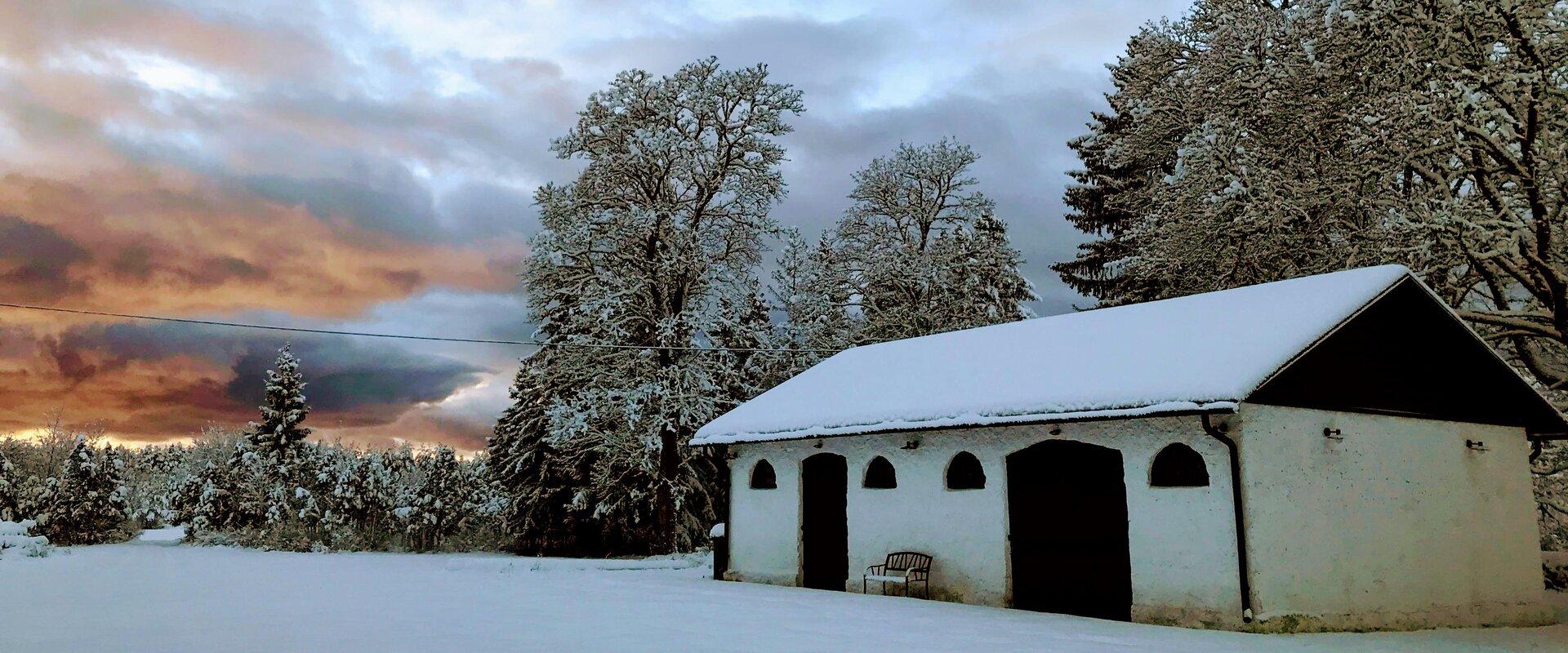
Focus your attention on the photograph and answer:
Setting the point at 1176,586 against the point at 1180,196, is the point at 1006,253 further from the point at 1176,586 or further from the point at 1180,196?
the point at 1176,586

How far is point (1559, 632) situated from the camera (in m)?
13.5

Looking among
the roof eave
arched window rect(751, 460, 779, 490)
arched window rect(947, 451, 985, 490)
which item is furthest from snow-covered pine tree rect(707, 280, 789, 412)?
arched window rect(947, 451, 985, 490)

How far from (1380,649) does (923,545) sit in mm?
6511

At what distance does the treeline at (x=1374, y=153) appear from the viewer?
640 inches

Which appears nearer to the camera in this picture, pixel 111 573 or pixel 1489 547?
pixel 1489 547

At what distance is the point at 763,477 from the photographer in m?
19.3

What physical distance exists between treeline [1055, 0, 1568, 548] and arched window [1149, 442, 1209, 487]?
6919 mm

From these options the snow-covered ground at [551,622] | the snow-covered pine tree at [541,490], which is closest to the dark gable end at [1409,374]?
the snow-covered ground at [551,622]

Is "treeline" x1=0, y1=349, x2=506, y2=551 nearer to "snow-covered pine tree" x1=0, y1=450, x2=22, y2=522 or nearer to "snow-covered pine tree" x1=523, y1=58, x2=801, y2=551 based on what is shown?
"snow-covered pine tree" x1=0, y1=450, x2=22, y2=522

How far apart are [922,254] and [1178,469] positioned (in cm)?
2032

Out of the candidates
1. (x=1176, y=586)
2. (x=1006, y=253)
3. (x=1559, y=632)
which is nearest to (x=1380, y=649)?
(x=1176, y=586)

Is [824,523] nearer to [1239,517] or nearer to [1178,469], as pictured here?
[1178,469]

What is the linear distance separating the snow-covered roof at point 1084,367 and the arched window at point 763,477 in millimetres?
755

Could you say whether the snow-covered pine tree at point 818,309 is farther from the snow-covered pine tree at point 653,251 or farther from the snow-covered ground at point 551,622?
the snow-covered ground at point 551,622
